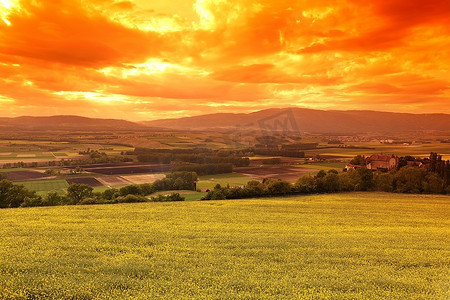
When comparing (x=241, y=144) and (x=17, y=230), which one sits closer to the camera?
(x=17, y=230)

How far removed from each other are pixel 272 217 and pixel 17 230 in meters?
25.1

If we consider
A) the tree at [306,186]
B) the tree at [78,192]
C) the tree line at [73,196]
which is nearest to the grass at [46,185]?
the tree line at [73,196]

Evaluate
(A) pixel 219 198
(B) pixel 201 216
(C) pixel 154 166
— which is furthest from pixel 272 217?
(C) pixel 154 166

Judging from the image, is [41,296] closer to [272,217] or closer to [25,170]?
[272,217]

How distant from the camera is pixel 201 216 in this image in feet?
105

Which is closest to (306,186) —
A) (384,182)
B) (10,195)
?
(384,182)

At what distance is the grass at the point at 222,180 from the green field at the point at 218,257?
43.9m

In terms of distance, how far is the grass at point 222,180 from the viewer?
248ft

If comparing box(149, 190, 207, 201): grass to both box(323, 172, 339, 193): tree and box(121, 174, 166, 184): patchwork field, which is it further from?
box(323, 172, 339, 193): tree

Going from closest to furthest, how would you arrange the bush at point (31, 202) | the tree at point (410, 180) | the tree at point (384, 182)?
the bush at point (31, 202) < the tree at point (410, 180) < the tree at point (384, 182)

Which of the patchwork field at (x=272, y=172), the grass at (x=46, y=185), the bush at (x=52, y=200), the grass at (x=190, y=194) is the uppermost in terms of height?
the bush at (x=52, y=200)

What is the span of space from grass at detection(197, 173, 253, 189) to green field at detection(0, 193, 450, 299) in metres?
43.9

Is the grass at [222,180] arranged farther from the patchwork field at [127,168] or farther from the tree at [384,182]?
the tree at [384,182]

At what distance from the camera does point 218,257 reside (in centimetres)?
1788
